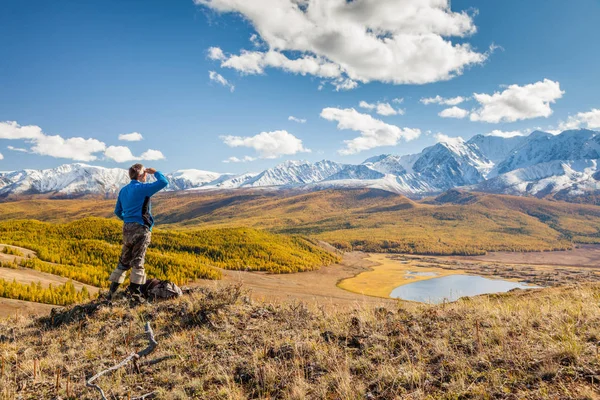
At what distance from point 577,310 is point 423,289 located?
4980 cm

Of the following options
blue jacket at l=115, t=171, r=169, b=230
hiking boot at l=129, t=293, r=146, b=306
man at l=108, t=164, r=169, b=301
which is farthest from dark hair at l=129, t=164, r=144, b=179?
hiking boot at l=129, t=293, r=146, b=306

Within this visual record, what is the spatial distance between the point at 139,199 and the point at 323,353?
6.49 metres

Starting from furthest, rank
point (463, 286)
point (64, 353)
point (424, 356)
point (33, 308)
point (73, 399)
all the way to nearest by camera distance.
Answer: point (463, 286)
point (33, 308)
point (64, 353)
point (424, 356)
point (73, 399)

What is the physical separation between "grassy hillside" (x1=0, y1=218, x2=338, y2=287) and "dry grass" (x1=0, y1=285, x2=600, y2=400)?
356 cm

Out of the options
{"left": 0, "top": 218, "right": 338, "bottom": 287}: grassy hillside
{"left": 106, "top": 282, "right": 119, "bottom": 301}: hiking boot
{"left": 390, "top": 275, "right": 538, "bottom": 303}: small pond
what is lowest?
{"left": 390, "top": 275, "right": 538, "bottom": 303}: small pond

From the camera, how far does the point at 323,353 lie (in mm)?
5746

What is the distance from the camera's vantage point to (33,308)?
11281mm

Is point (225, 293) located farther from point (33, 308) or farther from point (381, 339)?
point (33, 308)

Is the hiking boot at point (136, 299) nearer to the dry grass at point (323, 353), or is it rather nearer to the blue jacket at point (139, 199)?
the dry grass at point (323, 353)

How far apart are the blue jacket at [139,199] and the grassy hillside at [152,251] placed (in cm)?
351

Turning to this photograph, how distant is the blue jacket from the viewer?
8922 millimetres

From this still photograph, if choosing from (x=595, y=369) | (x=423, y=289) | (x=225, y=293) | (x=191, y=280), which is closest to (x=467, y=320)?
(x=595, y=369)

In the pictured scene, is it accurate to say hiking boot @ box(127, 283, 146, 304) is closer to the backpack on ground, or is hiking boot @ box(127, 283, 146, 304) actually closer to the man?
the backpack on ground

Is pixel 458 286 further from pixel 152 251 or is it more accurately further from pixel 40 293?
pixel 40 293
